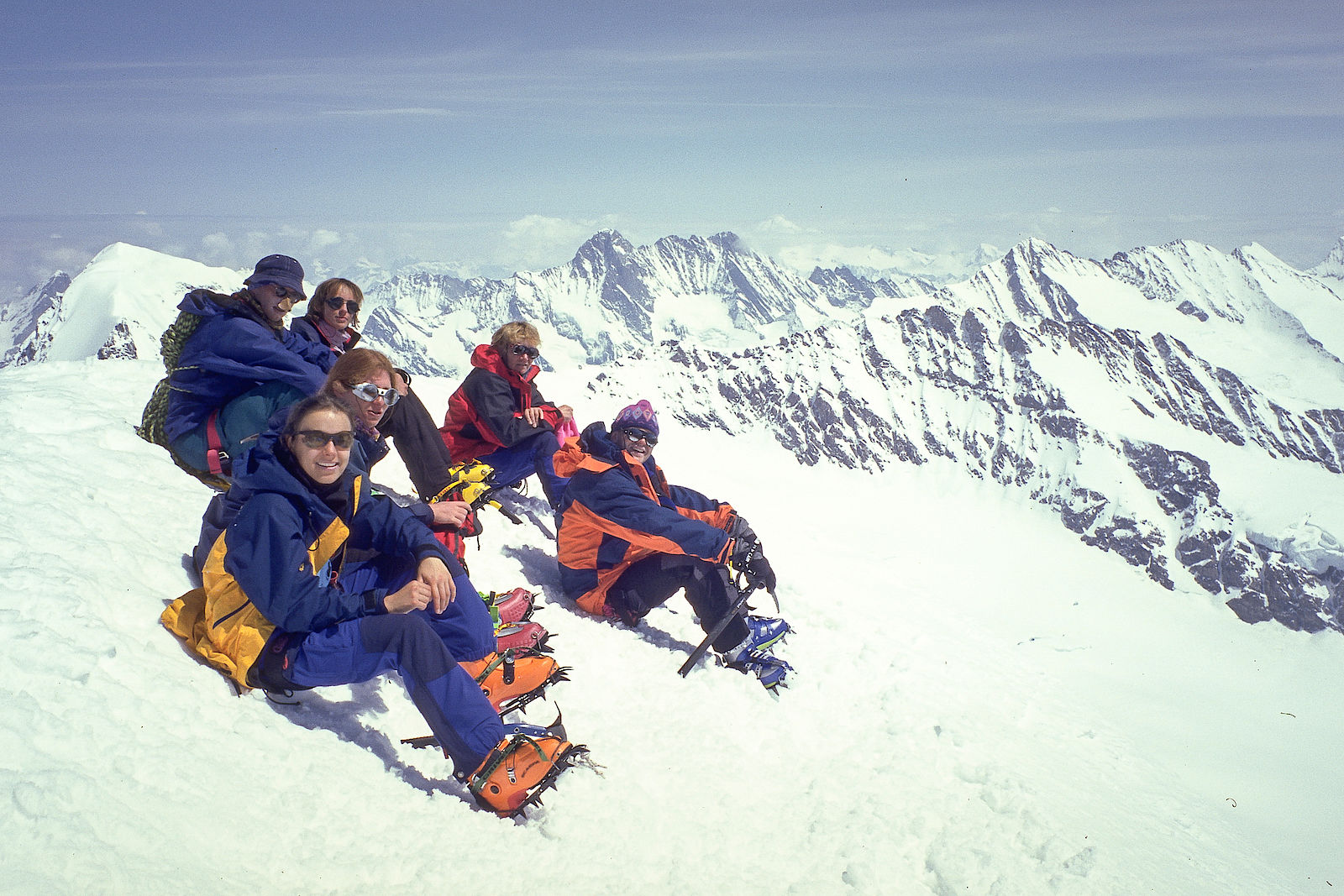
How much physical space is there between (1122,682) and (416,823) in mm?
117471

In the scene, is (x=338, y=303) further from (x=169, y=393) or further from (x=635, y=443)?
(x=635, y=443)

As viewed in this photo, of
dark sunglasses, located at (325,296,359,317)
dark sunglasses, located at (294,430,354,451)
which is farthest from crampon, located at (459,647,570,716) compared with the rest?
dark sunglasses, located at (325,296,359,317)

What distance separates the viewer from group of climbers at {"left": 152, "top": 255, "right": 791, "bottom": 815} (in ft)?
13.5

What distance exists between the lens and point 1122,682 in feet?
322

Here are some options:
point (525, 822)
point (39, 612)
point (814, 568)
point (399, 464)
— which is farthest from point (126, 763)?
point (814, 568)

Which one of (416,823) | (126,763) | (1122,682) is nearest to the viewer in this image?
(126,763)

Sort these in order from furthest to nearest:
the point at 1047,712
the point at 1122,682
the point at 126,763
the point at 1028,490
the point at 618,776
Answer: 1. the point at 1028,490
2. the point at 1122,682
3. the point at 1047,712
4. the point at 618,776
5. the point at 126,763

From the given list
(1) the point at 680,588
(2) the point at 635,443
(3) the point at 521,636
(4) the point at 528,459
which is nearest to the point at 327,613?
(3) the point at 521,636

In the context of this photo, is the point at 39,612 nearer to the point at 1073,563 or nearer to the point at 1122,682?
the point at 1122,682

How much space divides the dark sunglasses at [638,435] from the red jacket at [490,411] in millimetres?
2389

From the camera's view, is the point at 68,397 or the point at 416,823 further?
the point at 68,397

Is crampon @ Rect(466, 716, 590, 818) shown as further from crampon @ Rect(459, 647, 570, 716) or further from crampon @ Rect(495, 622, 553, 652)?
crampon @ Rect(495, 622, 553, 652)

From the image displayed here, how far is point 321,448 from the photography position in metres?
4.08

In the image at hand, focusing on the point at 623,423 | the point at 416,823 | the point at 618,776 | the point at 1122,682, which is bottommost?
the point at 1122,682
